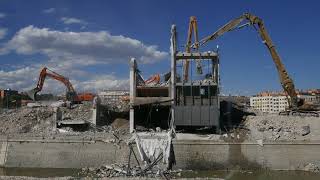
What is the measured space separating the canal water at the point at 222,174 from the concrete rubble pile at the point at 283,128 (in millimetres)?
4497

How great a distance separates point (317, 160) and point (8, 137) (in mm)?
31793

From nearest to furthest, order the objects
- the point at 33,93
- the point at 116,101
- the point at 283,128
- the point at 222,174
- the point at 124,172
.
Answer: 1. the point at 124,172
2. the point at 222,174
3. the point at 283,128
4. the point at 116,101
5. the point at 33,93

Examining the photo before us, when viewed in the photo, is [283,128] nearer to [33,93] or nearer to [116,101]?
[116,101]

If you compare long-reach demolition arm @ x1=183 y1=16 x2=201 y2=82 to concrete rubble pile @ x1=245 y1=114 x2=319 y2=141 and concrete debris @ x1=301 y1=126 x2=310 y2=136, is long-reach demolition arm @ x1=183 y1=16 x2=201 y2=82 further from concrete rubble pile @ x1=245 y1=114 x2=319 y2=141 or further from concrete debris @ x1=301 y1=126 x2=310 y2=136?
concrete debris @ x1=301 y1=126 x2=310 y2=136

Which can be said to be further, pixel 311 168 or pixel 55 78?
pixel 55 78

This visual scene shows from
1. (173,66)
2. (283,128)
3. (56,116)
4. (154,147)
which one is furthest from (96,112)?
(283,128)

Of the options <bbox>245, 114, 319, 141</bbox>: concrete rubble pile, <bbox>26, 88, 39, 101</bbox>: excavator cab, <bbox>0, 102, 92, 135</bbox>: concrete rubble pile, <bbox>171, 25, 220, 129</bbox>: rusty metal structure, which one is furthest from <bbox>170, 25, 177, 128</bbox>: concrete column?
<bbox>26, 88, 39, 101</bbox>: excavator cab

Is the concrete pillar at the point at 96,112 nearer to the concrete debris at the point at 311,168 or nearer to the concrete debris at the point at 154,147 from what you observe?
the concrete debris at the point at 154,147

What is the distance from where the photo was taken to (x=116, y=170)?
42.3m

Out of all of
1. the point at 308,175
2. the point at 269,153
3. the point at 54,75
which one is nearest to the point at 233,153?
the point at 269,153

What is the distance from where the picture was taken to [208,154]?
45.8 m

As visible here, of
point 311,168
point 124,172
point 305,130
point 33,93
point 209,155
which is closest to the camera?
point 124,172

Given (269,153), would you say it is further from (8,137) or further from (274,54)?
(8,137)

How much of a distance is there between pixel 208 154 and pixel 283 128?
9.63 meters
